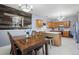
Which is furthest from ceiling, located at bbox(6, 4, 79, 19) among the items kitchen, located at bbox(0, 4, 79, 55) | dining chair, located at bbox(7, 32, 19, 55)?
dining chair, located at bbox(7, 32, 19, 55)

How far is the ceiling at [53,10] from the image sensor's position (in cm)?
205

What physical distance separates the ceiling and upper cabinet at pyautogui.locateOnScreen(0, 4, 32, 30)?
12cm

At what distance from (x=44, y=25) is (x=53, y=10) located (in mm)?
389

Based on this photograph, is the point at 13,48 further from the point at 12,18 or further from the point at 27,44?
the point at 12,18

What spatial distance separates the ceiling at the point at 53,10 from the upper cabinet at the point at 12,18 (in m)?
0.12

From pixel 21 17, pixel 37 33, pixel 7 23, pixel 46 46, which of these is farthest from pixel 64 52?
pixel 7 23

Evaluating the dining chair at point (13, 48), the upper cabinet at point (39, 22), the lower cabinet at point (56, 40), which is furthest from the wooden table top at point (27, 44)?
the upper cabinet at point (39, 22)

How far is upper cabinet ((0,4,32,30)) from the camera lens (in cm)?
205

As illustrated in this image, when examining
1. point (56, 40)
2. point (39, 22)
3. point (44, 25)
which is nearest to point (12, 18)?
point (39, 22)

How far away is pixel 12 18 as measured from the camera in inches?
81.7

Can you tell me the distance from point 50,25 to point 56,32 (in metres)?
0.22

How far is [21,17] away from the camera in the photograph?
7.07ft

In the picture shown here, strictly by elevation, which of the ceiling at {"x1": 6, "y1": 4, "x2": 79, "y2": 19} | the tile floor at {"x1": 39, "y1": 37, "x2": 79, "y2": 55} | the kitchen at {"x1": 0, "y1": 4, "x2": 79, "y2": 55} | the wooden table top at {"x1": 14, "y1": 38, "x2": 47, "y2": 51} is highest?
the ceiling at {"x1": 6, "y1": 4, "x2": 79, "y2": 19}

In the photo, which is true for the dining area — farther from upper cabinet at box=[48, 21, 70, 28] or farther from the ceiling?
the ceiling
